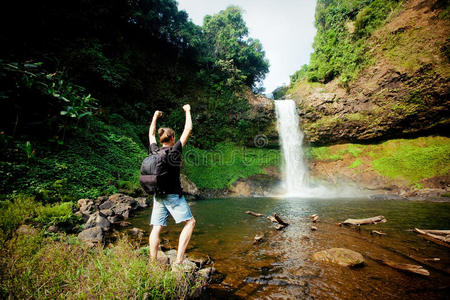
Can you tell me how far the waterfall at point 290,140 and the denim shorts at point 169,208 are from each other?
51.3ft

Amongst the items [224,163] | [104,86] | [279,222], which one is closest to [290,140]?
[224,163]

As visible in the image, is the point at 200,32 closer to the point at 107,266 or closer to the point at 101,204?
the point at 101,204

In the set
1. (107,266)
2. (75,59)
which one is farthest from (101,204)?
(75,59)

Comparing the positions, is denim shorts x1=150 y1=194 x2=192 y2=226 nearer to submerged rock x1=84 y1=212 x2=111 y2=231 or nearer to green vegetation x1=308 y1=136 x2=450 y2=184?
submerged rock x1=84 y1=212 x2=111 y2=231

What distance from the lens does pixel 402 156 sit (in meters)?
13.4

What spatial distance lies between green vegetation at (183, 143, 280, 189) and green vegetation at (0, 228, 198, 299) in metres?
13.0

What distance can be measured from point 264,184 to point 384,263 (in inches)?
526

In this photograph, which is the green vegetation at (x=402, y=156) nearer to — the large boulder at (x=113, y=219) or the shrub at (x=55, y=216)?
the large boulder at (x=113, y=219)

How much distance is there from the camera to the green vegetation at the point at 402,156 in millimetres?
11839

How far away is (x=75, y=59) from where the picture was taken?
31.0 feet

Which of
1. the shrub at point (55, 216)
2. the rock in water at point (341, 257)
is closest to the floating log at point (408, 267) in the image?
the rock in water at point (341, 257)

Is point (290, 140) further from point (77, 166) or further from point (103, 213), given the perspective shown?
point (77, 166)

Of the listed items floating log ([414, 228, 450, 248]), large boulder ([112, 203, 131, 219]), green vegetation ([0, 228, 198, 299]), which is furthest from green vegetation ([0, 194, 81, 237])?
floating log ([414, 228, 450, 248])

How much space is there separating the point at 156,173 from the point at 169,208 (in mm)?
485
